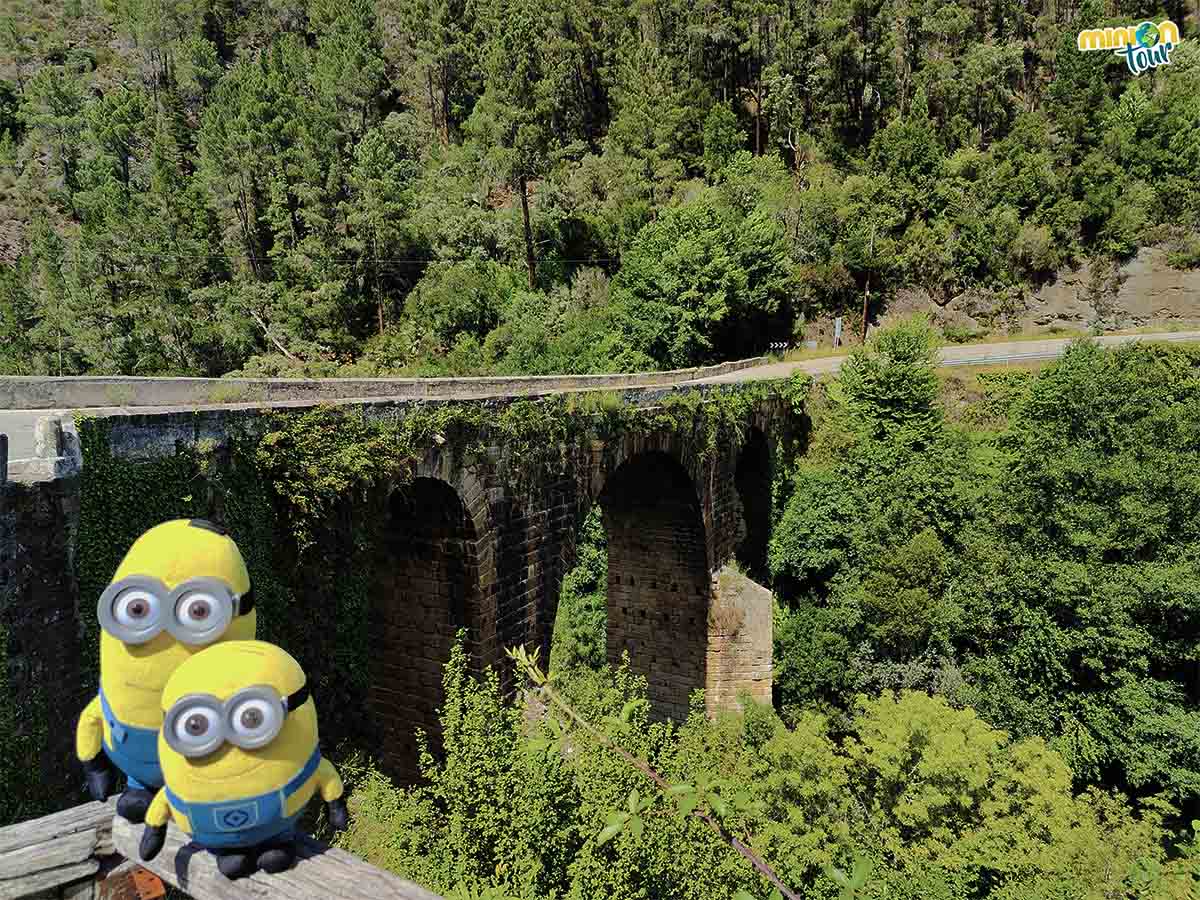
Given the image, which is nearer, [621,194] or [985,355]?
[985,355]

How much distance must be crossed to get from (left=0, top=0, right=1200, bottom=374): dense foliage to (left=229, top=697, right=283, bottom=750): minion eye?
86.9ft

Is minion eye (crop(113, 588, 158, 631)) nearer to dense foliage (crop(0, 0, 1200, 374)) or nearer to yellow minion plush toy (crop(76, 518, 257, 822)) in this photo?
yellow minion plush toy (crop(76, 518, 257, 822))

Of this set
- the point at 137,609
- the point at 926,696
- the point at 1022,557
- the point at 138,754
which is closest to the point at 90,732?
the point at 138,754

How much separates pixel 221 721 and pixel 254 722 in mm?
113

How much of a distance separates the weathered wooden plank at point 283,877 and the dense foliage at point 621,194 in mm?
26739

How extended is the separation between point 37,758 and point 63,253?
50.9 metres

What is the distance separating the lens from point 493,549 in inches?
376

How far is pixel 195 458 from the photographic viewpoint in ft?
20.2

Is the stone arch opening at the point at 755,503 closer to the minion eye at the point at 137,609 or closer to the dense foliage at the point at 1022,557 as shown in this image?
the dense foliage at the point at 1022,557

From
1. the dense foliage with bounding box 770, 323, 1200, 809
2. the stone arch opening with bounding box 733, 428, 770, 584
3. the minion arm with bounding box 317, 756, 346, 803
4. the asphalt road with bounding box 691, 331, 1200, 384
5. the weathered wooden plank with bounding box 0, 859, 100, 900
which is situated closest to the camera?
the weathered wooden plank with bounding box 0, 859, 100, 900

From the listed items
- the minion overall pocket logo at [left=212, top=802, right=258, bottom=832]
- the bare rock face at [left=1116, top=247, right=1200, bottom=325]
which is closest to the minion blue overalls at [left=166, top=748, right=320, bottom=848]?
the minion overall pocket logo at [left=212, top=802, right=258, bottom=832]

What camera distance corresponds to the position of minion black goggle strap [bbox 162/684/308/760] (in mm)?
2703

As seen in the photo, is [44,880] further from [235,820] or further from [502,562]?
[502,562]

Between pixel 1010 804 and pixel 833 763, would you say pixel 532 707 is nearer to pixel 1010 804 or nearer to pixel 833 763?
pixel 833 763
